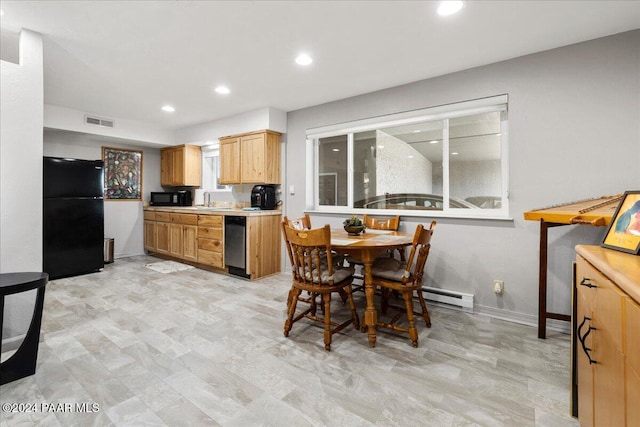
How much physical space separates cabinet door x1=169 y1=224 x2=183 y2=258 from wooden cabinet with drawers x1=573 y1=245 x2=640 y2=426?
5137mm

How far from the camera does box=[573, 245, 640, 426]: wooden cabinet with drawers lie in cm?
76

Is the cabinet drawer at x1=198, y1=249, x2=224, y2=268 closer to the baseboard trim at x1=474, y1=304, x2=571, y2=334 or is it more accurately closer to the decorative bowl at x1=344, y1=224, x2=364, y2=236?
the decorative bowl at x1=344, y1=224, x2=364, y2=236

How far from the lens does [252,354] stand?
6.99ft

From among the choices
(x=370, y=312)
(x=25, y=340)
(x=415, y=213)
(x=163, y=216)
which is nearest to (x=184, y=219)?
(x=163, y=216)

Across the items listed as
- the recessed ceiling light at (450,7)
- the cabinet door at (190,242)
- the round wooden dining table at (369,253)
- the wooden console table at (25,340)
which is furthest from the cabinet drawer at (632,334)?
the cabinet door at (190,242)

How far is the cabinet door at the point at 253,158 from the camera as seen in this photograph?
4.32 meters

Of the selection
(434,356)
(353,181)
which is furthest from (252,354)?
(353,181)

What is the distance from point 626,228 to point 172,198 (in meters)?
6.16

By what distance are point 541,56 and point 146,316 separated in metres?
4.33

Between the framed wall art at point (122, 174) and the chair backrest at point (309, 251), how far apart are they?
15.4ft

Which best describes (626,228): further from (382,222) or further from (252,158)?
(252,158)

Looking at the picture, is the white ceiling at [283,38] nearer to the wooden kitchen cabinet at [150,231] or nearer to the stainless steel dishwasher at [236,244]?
the stainless steel dishwasher at [236,244]

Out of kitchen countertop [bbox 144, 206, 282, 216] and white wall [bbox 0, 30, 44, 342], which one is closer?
white wall [bbox 0, 30, 44, 342]

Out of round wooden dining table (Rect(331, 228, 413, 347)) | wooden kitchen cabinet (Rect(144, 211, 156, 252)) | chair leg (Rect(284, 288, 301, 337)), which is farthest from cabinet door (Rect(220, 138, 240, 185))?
round wooden dining table (Rect(331, 228, 413, 347))
